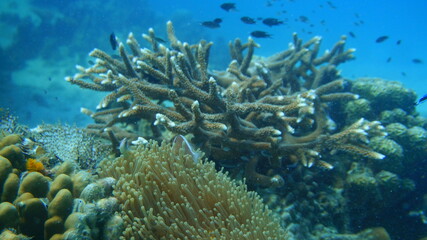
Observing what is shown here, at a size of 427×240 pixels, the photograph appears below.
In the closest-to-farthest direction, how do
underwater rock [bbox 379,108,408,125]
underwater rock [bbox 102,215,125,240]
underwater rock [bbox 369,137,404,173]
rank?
underwater rock [bbox 102,215,125,240] → underwater rock [bbox 369,137,404,173] → underwater rock [bbox 379,108,408,125]

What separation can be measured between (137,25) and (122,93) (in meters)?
27.4

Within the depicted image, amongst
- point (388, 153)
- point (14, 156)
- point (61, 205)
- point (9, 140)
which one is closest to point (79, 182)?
point (61, 205)

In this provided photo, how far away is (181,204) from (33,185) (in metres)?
1.35

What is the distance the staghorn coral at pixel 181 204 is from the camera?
2.14 m

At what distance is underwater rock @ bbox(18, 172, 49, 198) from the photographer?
2.23 meters

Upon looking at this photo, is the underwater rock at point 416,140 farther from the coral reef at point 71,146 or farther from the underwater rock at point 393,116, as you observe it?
the coral reef at point 71,146

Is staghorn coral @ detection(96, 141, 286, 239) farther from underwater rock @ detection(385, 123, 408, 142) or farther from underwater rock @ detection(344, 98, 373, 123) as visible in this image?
underwater rock @ detection(385, 123, 408, 142)

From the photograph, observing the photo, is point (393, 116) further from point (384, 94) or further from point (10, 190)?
point (10, 190)

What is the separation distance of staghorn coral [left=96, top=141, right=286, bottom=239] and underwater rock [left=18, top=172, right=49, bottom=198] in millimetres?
530

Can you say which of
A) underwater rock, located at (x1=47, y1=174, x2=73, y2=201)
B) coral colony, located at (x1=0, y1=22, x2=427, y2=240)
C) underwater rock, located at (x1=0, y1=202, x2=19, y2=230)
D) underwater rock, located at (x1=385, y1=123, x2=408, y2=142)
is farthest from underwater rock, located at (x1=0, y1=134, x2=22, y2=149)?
underwater rock, located at (x1=385, y1=123, x2=408, y2=142)

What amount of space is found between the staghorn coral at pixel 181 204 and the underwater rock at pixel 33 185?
530mm

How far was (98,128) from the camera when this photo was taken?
4547 mm

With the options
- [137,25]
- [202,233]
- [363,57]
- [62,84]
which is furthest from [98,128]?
[363,57]

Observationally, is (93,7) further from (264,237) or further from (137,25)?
(264,237)
